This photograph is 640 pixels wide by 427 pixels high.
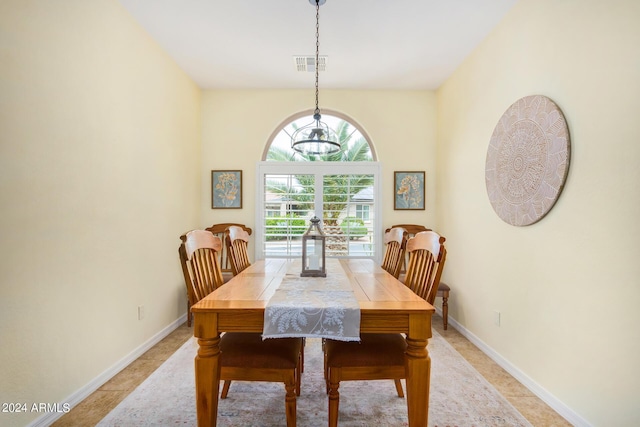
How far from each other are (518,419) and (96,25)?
3.60 meters

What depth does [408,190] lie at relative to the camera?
386 cm

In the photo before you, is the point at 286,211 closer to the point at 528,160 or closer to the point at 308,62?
the point at 308,62

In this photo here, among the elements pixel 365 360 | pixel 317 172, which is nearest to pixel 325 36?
pixel 317 172

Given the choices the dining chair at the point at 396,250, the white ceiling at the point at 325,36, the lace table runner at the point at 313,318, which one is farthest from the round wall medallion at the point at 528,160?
the lace table runner at the point at 313,318

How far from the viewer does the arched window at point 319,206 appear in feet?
12.7

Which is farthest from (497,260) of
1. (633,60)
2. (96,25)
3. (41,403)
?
(96,25)

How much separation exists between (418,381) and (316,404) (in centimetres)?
77

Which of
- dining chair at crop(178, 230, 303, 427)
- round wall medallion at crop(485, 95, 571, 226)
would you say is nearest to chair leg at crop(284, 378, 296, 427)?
dining chair at crop(178, 230, 303, 427)

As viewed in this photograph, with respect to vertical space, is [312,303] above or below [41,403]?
above

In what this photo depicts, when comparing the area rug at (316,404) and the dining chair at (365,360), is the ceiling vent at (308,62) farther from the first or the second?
the area rug at (316,404)

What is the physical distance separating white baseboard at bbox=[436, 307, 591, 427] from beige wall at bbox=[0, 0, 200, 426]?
9.46 feet

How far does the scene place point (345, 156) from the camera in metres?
4.48

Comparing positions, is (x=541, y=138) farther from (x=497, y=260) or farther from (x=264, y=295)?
(x=264, y=295)

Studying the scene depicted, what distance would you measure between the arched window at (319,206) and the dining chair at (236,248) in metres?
1.07
